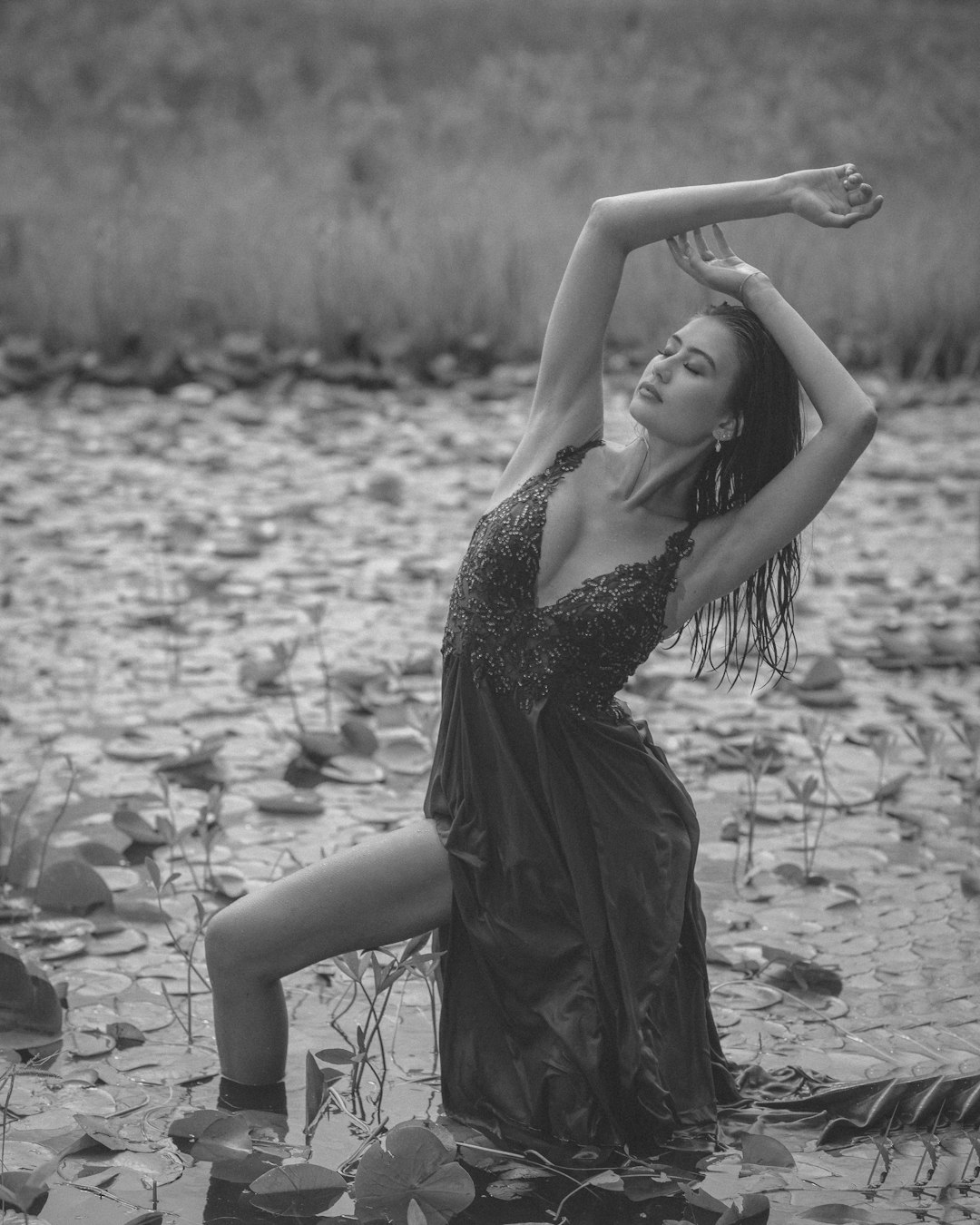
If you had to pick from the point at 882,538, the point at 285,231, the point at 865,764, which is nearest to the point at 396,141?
the point at 285,231

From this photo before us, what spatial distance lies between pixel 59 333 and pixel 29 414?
36.9 inches

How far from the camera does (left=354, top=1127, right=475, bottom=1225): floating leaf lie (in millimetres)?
1856

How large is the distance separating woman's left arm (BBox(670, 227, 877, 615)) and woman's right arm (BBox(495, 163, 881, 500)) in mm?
100

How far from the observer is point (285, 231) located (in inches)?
333

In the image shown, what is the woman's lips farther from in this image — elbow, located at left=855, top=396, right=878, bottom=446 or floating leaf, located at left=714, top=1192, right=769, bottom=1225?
floating leaf, located at left=714, top=1192, right=769, bottom=1225

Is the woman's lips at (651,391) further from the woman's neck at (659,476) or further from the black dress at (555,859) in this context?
the black dress at (555,859)

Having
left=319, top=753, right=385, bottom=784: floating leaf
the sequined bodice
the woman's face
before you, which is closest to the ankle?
the sequined bodice

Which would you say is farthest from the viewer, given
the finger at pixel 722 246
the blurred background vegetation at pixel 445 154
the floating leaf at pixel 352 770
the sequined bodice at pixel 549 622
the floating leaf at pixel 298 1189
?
the blurred background vegetation at pixel 445 154

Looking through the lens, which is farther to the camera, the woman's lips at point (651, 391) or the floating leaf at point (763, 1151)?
the woman's lips at point (651, 391)

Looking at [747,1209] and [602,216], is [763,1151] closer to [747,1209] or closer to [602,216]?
[747,1209]

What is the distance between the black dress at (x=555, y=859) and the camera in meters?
2.10

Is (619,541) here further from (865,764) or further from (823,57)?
(823,57)

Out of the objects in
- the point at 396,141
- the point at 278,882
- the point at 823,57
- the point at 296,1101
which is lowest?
the point at 296,1101

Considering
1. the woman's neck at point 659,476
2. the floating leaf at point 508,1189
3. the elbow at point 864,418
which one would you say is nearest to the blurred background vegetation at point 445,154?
the woman's neck at point 659,476
